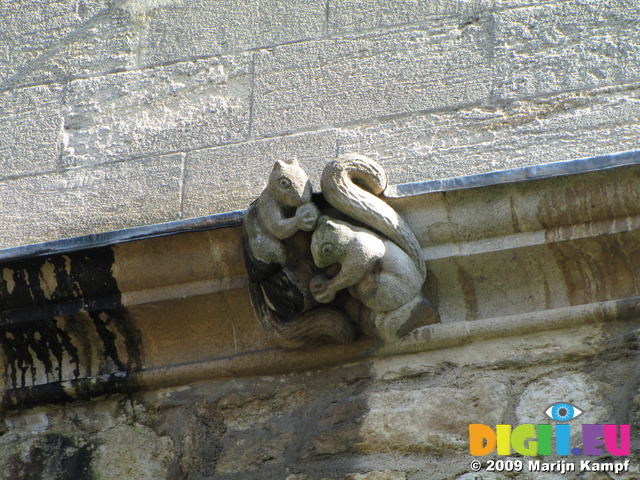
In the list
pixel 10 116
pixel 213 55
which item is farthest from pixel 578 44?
pixel 10 116

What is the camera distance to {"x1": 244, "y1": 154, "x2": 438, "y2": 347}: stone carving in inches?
92.4

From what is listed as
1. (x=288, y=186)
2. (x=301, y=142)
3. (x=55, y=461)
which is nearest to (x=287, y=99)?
(x=301, y=142)

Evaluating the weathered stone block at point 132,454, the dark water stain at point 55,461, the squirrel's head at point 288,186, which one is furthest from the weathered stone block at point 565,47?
the dark water stain at point 55,461

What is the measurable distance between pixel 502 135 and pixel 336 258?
0.59 m

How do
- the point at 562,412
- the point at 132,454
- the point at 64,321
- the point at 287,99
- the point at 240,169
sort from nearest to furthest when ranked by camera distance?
the point at 562,412 → the point at 132,454 → the point at 64,321 → the point at 240,169 → the point at 287,99

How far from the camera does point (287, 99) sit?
2.89 meters

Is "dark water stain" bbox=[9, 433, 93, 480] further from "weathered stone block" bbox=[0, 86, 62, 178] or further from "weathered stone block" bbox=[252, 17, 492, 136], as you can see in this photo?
"weathered stone block" bbox=[252, 17, 492, 136]

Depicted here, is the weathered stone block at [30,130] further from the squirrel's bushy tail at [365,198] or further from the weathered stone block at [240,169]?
the squirrel's bushy tail at [365,198]

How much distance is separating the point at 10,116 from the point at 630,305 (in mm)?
1785

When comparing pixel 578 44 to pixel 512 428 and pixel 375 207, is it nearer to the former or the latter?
pixel 375 207

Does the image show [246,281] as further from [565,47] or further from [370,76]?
[565,47]

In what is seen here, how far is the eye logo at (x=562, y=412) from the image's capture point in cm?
227

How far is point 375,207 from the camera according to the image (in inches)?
93.7

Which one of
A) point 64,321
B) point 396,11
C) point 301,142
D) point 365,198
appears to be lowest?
point 64,321
